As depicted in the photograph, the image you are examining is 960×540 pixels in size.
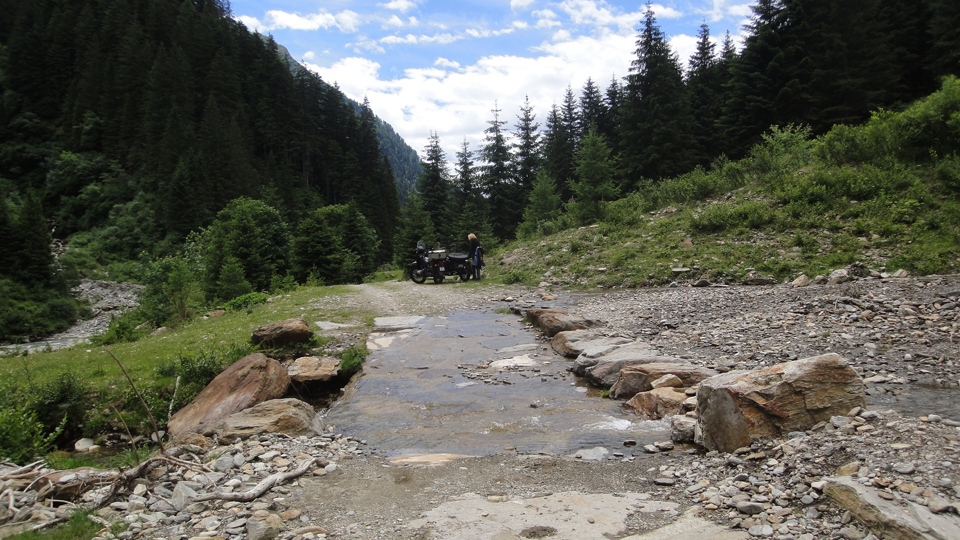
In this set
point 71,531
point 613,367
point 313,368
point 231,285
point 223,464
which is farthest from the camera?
point 231,285

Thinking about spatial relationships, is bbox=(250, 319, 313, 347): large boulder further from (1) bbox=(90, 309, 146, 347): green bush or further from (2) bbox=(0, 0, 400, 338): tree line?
(2) bbox=(0, 0, 400, 338): tree line

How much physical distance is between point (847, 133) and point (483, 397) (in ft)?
55.7

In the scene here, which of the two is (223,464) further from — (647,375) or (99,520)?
(647,375)

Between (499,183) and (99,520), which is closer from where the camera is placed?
(99,520)

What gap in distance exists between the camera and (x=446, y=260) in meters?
19.7

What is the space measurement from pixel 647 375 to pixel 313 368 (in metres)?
5.68

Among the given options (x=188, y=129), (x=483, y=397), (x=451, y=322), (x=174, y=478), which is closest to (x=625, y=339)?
(x=483, y=397)

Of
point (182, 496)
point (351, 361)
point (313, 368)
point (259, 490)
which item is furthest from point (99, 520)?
point (351, 361)

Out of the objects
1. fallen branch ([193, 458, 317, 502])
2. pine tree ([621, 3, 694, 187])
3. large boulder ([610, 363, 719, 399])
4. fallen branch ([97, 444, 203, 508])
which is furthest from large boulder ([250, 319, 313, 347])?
pine tree ([621, 3, 694, 187])

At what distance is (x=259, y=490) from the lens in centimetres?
401

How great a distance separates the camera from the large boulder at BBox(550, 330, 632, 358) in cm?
792

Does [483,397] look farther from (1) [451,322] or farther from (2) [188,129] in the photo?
(2) [188,129]

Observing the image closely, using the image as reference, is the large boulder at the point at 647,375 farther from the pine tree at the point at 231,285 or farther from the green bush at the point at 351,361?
the pine tree at the point at 231,285

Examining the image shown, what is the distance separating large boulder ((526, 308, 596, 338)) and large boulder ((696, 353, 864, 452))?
528 cm
